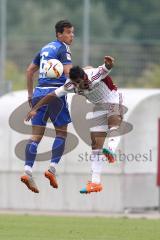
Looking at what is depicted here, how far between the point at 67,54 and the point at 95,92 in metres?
0.85

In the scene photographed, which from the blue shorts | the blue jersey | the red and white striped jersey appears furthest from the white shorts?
the blue jersey

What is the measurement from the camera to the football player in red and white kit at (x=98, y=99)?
750 inches

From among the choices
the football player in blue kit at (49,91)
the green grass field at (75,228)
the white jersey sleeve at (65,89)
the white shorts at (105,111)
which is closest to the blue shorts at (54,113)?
the football player in blue kit at (49,91)

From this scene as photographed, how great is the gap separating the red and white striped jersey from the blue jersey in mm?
454

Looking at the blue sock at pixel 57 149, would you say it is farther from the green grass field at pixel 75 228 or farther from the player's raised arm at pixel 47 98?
the green grass field at pixel 75 228

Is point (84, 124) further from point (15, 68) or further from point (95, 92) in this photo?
point (15, 68)

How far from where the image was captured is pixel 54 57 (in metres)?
19.4

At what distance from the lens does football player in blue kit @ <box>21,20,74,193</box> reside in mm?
19469

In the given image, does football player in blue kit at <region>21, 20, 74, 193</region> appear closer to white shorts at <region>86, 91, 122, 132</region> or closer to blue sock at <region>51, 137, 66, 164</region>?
blue sock at <region>51, 137, 66, 164</region>

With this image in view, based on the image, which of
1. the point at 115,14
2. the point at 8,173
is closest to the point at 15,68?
the point at 115,14

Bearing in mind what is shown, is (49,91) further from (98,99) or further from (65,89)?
(98,99)

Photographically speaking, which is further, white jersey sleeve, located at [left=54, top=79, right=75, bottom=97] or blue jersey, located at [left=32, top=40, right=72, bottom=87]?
blue jersey, located at [left=32, top=40, right=72, bottom=87]

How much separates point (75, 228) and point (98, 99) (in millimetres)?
2815

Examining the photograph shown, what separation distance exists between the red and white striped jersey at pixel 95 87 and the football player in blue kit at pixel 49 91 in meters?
0.44
